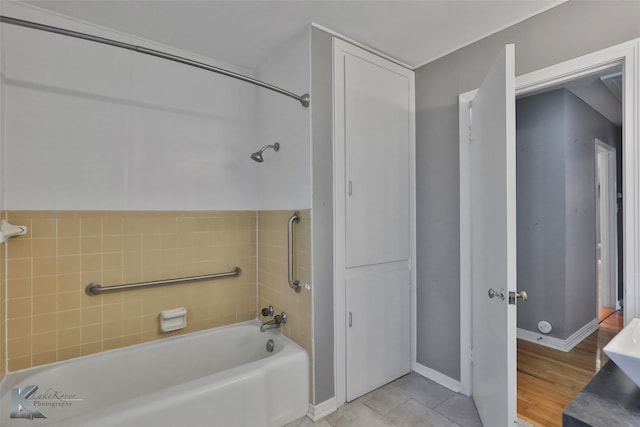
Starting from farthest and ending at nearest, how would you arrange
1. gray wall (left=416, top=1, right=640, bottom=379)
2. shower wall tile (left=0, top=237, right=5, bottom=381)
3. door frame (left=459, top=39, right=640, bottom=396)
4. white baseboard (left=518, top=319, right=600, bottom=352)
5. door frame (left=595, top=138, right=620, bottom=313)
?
door frame (left=595, top=138, right=620, bottom=313) → white baseboard (left=518, top=319, right=600, bottom=352) → gray wall (left=416, top=1, right=640, bottom=379) → shower wall tile (left=0, top=237, right=5, bottom=381) → door frame (left=459, top=39, right=640, bottom=396)

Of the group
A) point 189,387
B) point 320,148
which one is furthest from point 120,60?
point 189,387

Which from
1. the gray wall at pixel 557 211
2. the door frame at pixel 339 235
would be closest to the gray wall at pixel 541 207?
the gray wall at pixel 557 211

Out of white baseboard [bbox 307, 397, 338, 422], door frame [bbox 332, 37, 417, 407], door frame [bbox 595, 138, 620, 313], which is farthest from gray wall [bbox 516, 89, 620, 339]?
white baseboard [bbox 307, 397, 338, 422]

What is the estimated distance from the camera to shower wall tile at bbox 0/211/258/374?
1.73 m

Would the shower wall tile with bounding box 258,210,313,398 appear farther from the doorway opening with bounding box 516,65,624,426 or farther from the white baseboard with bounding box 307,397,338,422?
the doorway opening with bounding box 516,65,624,426

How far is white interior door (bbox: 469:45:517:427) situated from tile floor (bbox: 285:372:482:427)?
130 millimetres

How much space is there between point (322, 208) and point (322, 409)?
1.29 meters

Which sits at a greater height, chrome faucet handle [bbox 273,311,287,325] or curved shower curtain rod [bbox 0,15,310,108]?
curved shower curtain rod [bbox 0,15,310,108]

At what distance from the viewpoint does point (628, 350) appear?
1069 millimetres

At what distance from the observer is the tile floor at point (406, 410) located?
1894 millimetres

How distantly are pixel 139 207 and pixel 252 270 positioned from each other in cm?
97

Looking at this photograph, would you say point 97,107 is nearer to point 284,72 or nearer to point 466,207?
point 284,72

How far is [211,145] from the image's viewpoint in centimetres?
237

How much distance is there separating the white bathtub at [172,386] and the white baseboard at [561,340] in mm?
2440
